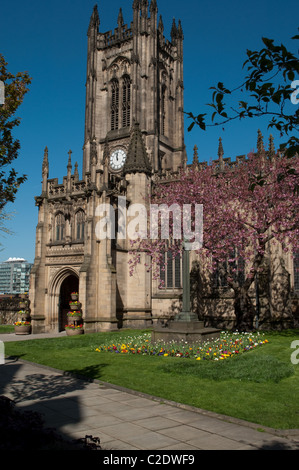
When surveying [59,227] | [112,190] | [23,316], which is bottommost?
[23,316]

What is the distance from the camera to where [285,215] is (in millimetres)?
21734

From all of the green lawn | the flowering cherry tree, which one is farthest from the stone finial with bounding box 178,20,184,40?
the green lawn

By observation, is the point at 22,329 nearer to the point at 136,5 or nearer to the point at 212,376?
the point at 212,376

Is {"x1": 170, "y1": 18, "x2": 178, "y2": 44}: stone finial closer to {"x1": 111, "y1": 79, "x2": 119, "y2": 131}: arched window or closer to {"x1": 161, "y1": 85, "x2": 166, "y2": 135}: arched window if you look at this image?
{"x1": 161, "y1": 85, "x2": 166, "y2": 135}: arched window

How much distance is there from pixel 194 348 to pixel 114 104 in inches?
1317

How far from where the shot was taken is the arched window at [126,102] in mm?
42344

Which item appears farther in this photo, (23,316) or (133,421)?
(23,316)

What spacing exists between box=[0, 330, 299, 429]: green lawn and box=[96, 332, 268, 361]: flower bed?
1.07ft

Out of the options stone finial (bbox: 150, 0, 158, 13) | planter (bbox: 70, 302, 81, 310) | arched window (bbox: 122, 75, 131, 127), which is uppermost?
stone finial (bbox: 150, 0, 158, 13)

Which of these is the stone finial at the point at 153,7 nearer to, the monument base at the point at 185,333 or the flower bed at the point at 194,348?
the monument base at the point at 185,333

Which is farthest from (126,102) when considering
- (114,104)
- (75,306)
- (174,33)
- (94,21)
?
(75,306)

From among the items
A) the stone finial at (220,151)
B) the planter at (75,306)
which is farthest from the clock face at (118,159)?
the planter at (75,306)

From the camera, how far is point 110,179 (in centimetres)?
3002

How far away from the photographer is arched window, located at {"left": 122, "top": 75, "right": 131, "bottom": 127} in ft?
139
